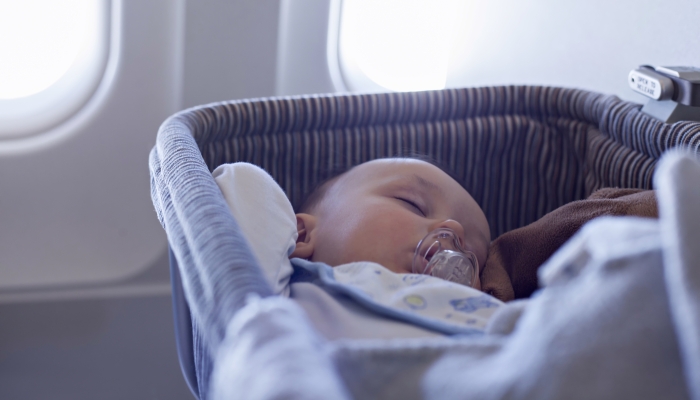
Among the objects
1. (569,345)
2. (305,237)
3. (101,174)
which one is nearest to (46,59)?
(101,174)

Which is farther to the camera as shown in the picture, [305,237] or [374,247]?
[305,237]

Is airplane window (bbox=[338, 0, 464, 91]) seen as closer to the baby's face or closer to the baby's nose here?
the baby's face

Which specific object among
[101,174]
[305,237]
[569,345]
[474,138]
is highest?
[569,345]

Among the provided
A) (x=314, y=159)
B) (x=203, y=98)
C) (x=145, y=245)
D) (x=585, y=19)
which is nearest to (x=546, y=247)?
(x=314, y=159)

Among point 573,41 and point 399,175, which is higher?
point 573,41

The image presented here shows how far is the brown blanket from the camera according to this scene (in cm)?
83

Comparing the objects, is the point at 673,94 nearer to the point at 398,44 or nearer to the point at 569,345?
the point at 569,345

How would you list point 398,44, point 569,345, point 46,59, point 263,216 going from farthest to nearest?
point 398,44 < point 46,59 < point 263,216 < point 569,345

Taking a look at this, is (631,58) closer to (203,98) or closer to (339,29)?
(339,29)

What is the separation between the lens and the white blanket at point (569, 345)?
0.92ft

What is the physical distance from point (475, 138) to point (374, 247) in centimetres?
45

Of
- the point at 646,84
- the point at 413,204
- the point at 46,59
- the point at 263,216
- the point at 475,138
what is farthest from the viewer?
the point at 46,59

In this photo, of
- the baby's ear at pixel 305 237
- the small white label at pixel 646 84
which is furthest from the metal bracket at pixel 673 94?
the baby's ear at pixel 305 237

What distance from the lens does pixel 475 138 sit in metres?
1.11
